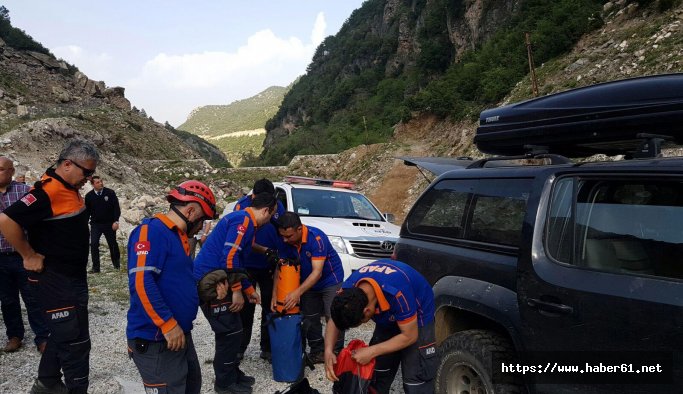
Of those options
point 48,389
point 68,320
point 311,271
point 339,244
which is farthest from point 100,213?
point 311,271

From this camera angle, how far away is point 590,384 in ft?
6.98

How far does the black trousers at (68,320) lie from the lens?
10.0 ft

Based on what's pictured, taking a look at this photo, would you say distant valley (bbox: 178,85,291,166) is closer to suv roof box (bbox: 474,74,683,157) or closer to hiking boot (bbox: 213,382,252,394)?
hiking boot (bbox: 213,382,252,394)

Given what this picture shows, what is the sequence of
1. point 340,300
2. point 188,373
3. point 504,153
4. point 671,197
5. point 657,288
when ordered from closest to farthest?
point 657,288
point 671,197
point 340,300
point 188,373
point 504,153

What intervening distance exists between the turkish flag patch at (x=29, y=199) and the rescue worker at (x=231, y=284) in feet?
3.95

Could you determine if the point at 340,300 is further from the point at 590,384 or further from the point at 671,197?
the point at 671,197

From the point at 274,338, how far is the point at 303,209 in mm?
3127

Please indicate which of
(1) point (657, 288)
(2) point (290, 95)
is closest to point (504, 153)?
(1) point (657, 288)

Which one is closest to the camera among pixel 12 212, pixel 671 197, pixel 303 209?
pixel 671 197

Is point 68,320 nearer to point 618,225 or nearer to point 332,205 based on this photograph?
point 618,225

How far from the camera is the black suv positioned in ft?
6.56

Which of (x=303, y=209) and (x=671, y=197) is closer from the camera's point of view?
(x=671, y=197)

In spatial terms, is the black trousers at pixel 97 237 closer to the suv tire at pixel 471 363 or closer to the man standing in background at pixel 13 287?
the man standing in background at pixel 13 287

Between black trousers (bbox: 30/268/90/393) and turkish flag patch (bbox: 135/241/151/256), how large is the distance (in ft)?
3.65
